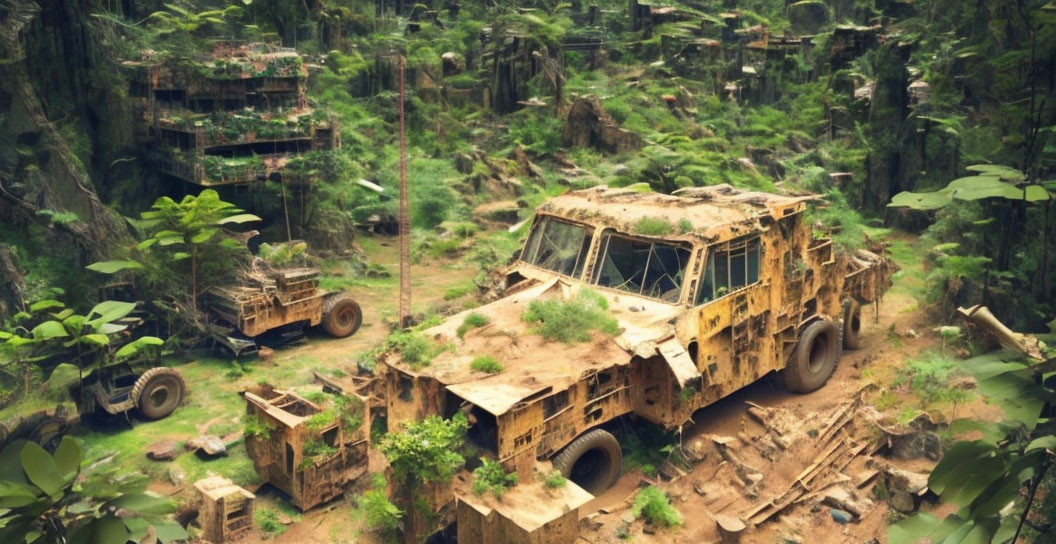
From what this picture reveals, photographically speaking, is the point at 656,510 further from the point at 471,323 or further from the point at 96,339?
the point at 96,339

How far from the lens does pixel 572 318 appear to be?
10.0 m

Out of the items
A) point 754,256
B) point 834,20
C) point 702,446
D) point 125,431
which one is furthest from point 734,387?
point 834,20

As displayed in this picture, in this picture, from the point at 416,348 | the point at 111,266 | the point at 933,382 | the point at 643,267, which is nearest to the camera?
the point at 416,348

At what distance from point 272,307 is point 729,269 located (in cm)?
Answer: 799

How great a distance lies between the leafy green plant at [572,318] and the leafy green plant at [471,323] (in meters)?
0.47

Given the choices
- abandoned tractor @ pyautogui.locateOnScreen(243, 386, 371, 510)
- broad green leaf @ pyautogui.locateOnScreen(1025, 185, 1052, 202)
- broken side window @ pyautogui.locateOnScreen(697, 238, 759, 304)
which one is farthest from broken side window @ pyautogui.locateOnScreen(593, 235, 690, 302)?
broad green leaf @ pyautogui.locateOnScreen(1025, 185, 1052, 202)

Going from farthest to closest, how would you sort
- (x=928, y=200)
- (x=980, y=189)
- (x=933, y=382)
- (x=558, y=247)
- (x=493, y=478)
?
(x=558, y=247), (x=933, y=382), (x=493, y=478), (x=928, y=200), (x=980, y=189)

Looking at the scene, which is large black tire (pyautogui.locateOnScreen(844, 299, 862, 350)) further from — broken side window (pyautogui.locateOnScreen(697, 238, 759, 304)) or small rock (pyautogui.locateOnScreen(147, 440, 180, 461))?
small rock (pyautogui.locateOnScreen(147, 440, 180, 461))

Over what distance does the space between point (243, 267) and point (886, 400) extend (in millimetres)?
10552

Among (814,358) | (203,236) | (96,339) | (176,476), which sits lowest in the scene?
(176,476)

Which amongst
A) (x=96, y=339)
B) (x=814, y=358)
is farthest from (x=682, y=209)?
(x=96, y=339)

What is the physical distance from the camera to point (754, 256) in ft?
36.4

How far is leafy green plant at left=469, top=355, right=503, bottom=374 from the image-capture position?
364 inches

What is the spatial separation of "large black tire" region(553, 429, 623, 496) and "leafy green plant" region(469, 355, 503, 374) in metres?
1.10
